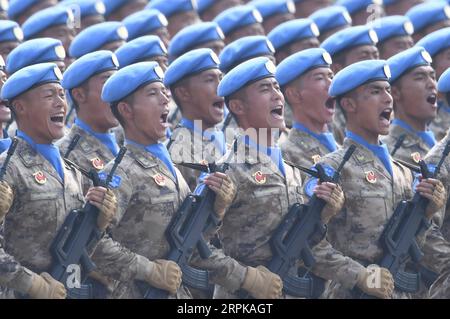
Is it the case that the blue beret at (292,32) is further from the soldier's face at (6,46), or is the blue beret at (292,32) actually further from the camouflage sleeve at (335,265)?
the camouflage sleeve at (335,265)

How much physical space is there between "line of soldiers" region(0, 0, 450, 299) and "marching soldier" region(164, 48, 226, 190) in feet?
0.06

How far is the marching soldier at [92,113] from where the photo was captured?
1842cm

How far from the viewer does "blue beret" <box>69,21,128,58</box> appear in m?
21.0

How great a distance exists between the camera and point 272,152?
1745 cm

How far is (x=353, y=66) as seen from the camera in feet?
59.6

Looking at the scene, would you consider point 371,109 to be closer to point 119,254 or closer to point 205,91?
point 205,91

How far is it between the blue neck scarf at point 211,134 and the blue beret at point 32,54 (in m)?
1.39

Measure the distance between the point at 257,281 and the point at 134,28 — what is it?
20.8 feet

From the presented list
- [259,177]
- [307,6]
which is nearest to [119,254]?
[259,177]

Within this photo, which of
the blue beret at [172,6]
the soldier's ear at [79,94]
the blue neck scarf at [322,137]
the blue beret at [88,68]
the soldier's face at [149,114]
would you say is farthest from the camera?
the blue beret at [172,6]

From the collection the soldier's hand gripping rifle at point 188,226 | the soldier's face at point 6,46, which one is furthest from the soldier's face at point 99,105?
the soldier's face at point 6,46

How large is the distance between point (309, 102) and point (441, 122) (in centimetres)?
255
